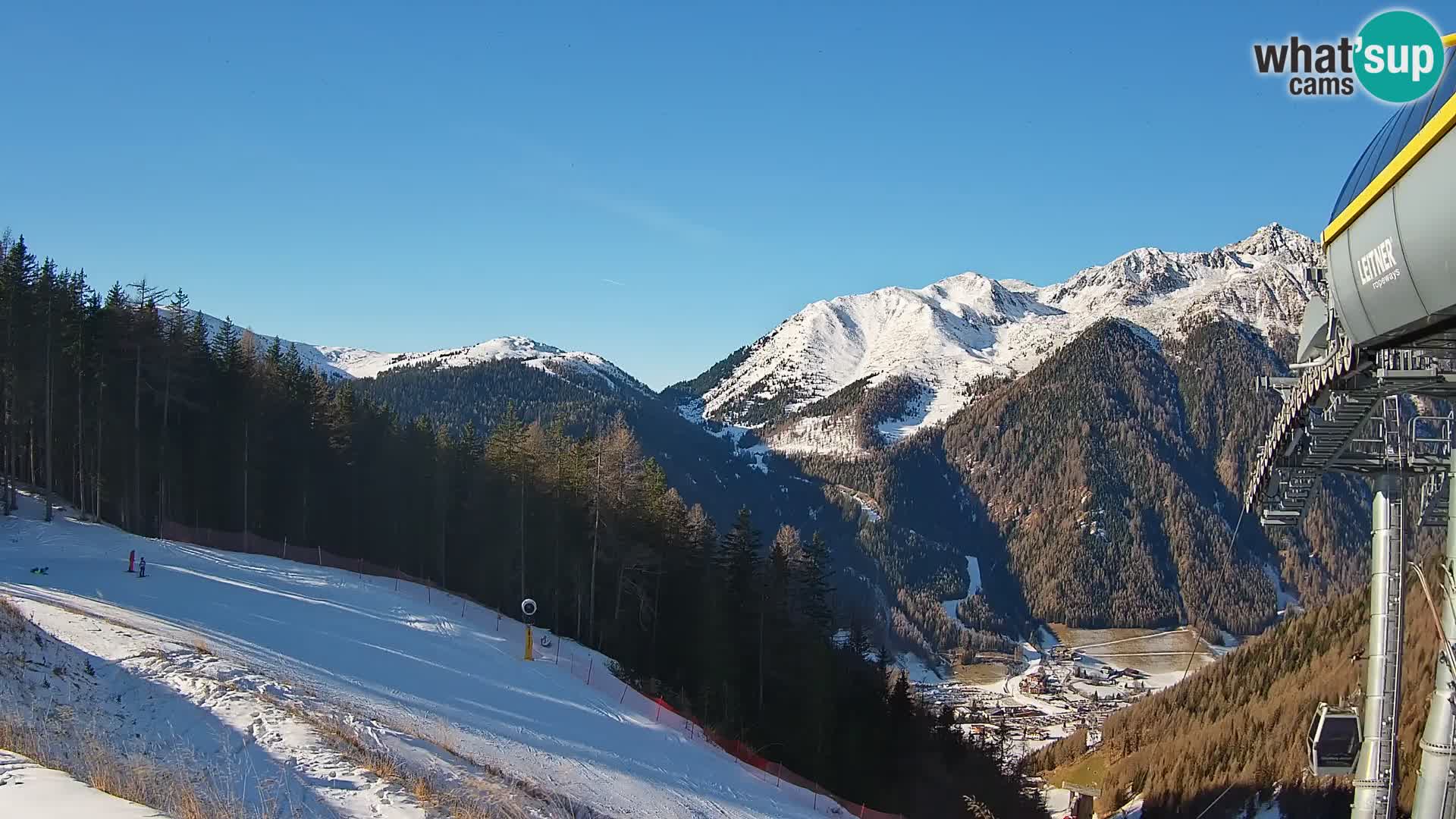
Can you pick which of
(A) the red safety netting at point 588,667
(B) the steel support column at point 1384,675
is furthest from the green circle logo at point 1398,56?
(A) the red safety netting at point 588,667

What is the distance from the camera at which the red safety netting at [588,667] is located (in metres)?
22.6

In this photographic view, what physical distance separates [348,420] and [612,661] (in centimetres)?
2436

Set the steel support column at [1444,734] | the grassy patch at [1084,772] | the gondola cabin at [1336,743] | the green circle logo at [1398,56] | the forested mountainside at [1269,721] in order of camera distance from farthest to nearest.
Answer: the grassy patch at [1084,772], the forested mountainside at [1269,721], the gondola cabin at [1336,743], the steel support column at [1444,734], the green circle logo at [1398,56]

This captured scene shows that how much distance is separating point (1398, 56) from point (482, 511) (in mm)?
42682

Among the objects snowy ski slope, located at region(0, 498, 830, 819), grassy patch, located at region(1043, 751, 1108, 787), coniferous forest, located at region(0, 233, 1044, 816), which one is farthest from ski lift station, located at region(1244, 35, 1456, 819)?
grassy patch, located at region(1043, 751, 1108, 787)

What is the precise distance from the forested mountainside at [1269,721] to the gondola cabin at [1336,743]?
341 inches

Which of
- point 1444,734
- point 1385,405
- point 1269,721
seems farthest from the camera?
point 1269,721

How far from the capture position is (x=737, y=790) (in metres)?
18.8

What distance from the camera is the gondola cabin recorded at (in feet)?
44.7

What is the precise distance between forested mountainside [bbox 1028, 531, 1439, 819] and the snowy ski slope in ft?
49.7

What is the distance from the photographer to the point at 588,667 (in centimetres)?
2706
